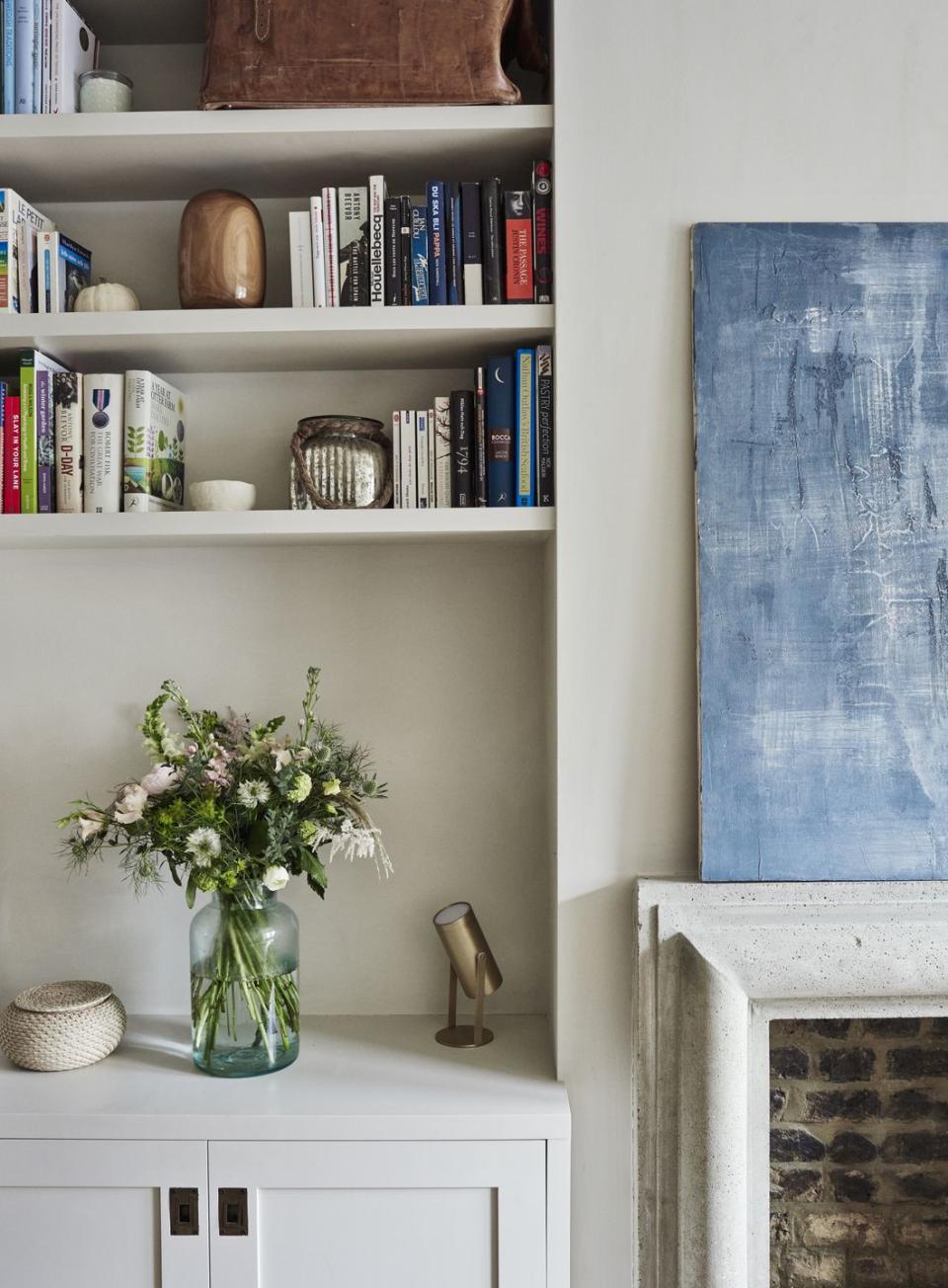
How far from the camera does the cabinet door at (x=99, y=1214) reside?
1433mm

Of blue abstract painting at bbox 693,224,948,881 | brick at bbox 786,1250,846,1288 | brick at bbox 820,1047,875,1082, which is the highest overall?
blue abstract painting at bbox 693,224,948,881

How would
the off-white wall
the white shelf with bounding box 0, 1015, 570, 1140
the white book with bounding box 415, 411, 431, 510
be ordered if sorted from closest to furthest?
1. the white shelf with bounding box 0, 1015, 570, 1140
2. the off-white wall
3. the white book with bounding box 415, 411, 431, 510

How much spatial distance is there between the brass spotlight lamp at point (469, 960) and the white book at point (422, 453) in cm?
68

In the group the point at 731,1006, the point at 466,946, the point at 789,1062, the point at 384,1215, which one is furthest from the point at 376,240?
the point at 789,1062

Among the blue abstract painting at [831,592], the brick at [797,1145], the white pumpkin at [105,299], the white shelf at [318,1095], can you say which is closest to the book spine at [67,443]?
the white pumpkin at [105,299]

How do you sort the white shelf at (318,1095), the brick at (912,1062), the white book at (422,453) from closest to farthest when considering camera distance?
the white shelf at (318,1095)
the white book at (422,453)
the brick at (912,1062)

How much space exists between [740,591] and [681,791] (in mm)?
317

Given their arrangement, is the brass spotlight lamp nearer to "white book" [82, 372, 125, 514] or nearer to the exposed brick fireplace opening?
the exposed brick fireplace opening

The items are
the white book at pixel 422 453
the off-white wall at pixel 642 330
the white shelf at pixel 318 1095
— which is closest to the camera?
the white shelf at pixel 318 1095

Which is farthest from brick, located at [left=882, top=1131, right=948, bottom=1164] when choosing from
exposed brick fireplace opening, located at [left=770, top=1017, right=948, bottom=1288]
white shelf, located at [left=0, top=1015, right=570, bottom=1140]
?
white shelf, located at [left=0, top=1015, right=570, bottom=1140]

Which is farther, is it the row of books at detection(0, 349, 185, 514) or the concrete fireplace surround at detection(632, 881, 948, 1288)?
the row of books at detection(0, 349, 185, 514)

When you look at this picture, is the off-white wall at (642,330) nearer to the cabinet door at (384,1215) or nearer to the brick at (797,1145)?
the cabinet door at (384,1215)

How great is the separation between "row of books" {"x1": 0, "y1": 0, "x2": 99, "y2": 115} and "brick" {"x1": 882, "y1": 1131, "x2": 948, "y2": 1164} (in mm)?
2258

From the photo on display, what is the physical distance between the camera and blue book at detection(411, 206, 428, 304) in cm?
159
